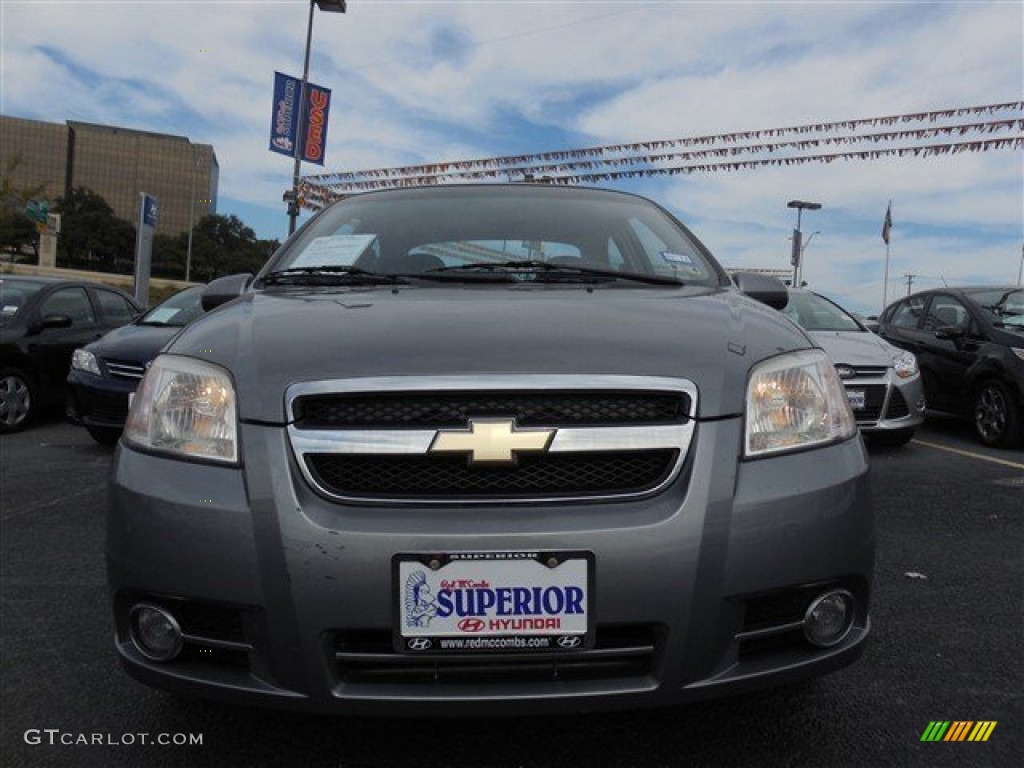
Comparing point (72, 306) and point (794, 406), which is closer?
point (794, 406)

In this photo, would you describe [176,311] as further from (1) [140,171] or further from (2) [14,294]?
(1) [140,171]

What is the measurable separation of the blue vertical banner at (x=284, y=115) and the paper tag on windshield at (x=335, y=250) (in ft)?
59.9

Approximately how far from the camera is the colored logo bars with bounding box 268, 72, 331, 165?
782 inches

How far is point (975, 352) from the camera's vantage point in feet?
23.8

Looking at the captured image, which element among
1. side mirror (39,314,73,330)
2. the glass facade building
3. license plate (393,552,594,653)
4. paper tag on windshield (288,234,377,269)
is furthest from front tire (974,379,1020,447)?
the glass facade building

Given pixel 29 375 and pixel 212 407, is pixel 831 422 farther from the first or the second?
pixel 29 375

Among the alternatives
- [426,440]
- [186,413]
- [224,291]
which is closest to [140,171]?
[224,291]

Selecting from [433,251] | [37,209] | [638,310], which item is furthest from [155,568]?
[37,209]

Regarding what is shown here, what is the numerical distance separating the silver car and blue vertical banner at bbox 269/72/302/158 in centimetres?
1932

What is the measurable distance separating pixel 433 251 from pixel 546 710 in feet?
5.32

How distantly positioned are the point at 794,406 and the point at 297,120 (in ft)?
66.0

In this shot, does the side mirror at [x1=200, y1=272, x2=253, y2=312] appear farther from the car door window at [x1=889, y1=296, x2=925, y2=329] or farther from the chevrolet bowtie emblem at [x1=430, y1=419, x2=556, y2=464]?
the car door window at [x1=889, y1=296, x2=925, y2=329]

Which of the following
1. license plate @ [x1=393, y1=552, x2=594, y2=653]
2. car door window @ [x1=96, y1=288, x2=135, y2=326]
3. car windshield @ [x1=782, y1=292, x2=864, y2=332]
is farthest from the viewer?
car door window @ [x1=96, y1=288, x2=135, y2=326]

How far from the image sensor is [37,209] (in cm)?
3900
